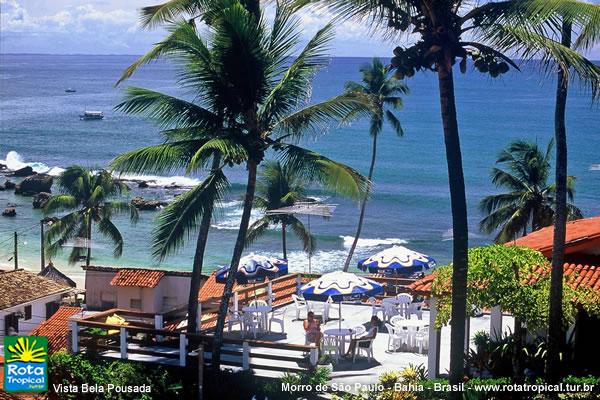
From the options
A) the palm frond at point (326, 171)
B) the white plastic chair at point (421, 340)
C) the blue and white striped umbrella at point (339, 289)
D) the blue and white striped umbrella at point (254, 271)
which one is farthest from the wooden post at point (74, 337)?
the white plastic chair at point (421, 340)

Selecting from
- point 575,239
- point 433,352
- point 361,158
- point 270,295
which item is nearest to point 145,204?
point 361,158

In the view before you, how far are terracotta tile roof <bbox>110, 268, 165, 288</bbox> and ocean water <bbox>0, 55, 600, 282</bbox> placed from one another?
3.76 meters

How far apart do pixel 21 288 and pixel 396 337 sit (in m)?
17.6

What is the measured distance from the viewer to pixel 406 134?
12169 cm

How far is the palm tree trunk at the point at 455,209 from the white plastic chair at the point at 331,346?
547 centimetres

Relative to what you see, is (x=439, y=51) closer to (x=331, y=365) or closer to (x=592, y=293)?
(x=592, y=293)

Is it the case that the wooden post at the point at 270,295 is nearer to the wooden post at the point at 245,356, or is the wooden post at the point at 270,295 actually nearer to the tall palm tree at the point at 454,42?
the wooden post at the point at 245,356

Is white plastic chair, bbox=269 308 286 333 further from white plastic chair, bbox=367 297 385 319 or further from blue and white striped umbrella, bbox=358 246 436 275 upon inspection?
blue and white striped umbrella, bbox=358 246 436 275

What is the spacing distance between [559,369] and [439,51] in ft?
20.3

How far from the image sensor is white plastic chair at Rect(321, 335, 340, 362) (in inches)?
745

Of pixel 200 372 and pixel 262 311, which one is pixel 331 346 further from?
pixel 200 372

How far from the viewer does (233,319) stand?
21578mm

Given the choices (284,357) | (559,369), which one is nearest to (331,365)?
(284,357)

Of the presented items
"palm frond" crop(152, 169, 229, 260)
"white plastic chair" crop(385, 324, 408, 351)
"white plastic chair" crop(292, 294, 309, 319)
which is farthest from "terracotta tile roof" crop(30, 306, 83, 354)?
"white plastic chair" crop(385, 324, 408, 351)
